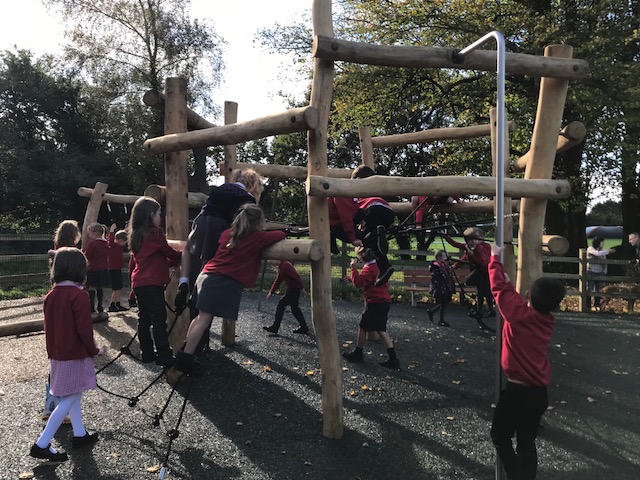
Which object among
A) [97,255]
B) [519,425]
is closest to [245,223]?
[519,425]

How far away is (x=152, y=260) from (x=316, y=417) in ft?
6.65

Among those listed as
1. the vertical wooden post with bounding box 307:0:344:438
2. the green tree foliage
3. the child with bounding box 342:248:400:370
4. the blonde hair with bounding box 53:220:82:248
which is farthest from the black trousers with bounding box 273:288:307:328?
the green tree foliage

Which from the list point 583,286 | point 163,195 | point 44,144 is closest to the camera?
point 163,195

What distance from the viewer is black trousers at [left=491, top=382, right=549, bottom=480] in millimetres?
2852

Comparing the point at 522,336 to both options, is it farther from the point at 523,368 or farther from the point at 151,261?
the point at 151,261

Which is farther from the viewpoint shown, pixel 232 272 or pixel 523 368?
pixel 232 272

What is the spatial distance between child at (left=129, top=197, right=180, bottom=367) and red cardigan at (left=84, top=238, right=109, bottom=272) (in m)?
4.82

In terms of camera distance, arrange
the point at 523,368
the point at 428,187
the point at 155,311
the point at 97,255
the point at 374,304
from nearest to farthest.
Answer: the point at 523,368
the point at 428,187
the point at 155,311
the point at 374,304
the point at 97,255

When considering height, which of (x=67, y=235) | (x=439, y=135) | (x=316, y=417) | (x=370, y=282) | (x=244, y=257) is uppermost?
(x=439, y=135)

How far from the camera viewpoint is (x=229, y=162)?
6.55m

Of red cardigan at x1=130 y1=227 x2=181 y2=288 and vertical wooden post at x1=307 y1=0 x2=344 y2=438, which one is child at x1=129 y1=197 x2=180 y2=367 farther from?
vertical wooden post at x1=307 y1=0 x2=344 y2=438

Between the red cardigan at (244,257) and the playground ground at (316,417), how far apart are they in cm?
136

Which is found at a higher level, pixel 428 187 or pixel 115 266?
pixel 428 187

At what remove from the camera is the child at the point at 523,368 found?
2.84 meters
